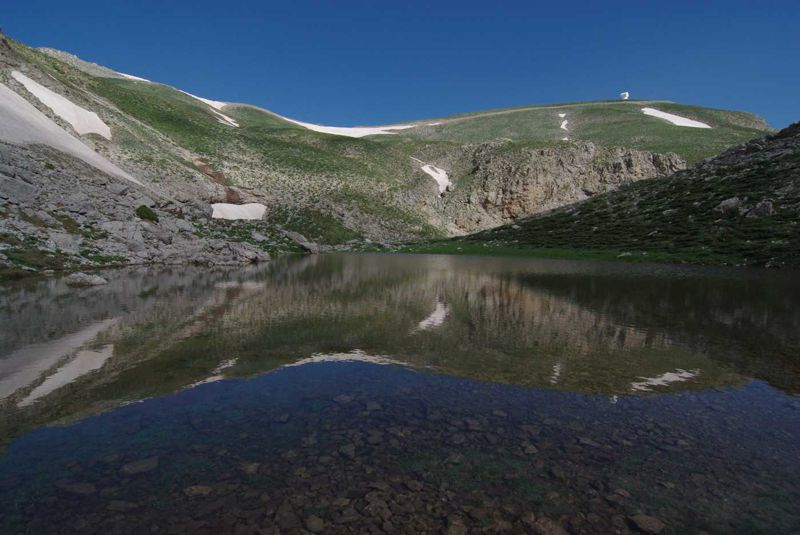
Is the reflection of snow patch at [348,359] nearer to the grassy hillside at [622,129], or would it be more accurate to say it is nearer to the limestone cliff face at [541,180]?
the limestone cliff face at [541,180]

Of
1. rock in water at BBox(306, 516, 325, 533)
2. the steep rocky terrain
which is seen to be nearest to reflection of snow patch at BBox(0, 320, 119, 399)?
rock in water at BBox(306, 516, 325, 533)

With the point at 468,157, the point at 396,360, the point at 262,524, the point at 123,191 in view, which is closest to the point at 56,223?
the point at 123,191

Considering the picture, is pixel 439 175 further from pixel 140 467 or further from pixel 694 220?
pixel 140 467

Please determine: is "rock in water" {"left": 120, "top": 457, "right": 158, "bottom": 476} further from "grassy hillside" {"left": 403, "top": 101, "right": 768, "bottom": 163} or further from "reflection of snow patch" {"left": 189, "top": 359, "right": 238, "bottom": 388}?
"grassy hillside" {"left": 403, "top": 101, "right": 768, "bottom": 163}

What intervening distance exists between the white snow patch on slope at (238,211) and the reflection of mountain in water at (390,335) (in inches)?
1935

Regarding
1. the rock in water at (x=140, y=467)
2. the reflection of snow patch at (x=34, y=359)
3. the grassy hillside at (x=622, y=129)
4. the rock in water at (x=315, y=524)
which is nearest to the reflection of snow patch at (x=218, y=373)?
the rock in water at (x=140, y=467)

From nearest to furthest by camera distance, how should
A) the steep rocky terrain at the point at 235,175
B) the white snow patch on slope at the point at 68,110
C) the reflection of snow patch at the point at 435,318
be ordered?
the reflection of snow patch at the point at 435,318 < the steep rocky terrain at the point at 235,175 < the white snow patch on slope at the point at 68,110

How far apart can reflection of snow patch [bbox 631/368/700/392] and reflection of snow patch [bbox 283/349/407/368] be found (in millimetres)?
5817

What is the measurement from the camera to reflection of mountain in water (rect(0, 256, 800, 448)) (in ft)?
33.5

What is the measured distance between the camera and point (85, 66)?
182 metres

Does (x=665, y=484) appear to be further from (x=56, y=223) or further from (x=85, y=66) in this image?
(x=85, y=66)

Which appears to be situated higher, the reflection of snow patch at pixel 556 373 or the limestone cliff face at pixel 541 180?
the limestone cliff face at pixel 541 180

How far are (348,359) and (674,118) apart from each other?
207 metres

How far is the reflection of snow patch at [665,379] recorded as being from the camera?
32.7 ft
